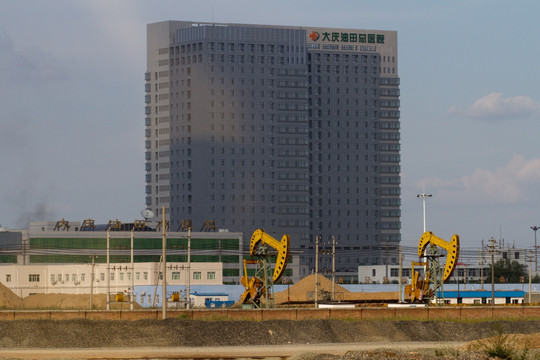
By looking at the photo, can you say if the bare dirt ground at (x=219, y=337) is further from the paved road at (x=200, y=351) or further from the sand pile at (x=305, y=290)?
the sand pile at (x=305, y=290)

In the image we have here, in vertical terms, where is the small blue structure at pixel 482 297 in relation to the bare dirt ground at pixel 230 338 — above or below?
below

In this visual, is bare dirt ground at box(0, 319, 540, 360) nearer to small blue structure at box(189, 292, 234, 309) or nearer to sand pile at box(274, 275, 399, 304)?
small blue structure at box(189, 292, 234, 309)

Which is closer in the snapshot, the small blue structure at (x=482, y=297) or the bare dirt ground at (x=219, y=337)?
the bare dirt ground at (x=219, y=337)

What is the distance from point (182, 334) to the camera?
241ft

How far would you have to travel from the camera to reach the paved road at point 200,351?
64062 millimetres

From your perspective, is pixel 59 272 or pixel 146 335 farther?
pixel 59 272

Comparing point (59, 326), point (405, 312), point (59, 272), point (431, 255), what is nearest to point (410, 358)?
point (59, 326)

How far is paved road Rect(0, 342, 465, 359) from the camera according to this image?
210ft

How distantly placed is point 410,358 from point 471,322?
113 ft

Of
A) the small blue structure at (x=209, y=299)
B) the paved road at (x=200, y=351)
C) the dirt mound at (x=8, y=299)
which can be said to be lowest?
the small blue structure at (x=209, y=299)

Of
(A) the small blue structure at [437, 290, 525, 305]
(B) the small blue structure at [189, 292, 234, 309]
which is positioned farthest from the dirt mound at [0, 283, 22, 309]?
(A) the small blue structure at [437, 290, 525, 305]

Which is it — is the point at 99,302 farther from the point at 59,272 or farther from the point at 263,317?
the point at 263,317

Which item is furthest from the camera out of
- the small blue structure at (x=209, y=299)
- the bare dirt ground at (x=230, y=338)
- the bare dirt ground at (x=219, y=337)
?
the small blue structure at (x=209, y=299)

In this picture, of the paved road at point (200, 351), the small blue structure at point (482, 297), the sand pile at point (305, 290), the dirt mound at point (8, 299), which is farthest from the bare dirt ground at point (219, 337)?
the sand pile at point (305, 290)
